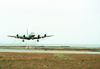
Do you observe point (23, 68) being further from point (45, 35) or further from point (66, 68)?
point (45, 35)

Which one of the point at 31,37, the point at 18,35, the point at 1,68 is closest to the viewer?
the point at 1,68

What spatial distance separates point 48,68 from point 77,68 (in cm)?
681

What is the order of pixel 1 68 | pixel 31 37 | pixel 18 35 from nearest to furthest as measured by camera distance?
pixel 1 68 < pixel 31 37 < pixel 18 35

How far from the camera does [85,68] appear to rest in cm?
3219

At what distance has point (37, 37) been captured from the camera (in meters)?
75.9

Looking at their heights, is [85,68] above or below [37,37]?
below

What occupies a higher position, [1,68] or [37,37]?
[37,37]

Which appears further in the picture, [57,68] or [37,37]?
[37,37]

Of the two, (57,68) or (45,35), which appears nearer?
(57,68)

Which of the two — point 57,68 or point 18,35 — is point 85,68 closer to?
point 57,68

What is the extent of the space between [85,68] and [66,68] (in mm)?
4461

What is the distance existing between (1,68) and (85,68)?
19.3m

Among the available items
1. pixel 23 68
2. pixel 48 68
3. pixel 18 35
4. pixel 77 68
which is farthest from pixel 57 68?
pixel 18 35

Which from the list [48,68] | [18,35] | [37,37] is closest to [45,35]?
[37,37]
